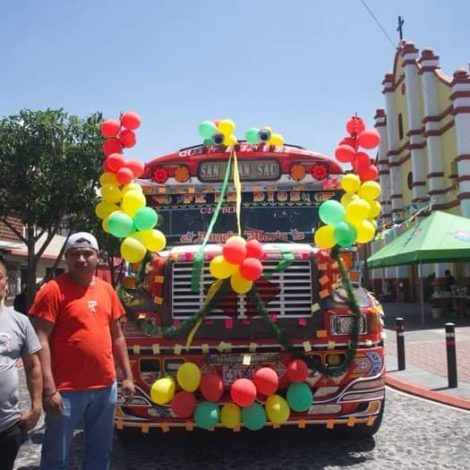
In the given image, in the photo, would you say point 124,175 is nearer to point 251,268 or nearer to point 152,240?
point 152,240

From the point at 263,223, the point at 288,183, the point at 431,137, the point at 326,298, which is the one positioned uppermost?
the point at 431,137

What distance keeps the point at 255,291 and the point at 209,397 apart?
0.98 m

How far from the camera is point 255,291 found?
17.4 ft

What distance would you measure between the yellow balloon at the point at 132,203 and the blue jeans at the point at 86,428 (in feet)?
7.27

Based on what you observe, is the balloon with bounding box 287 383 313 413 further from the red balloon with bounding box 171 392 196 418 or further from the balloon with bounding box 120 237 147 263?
the balloon with bounding box 120 237 147 263

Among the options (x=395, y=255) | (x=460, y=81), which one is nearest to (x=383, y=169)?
(x=460, y=81)

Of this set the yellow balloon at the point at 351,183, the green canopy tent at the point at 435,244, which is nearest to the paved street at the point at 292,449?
the yellow balloon at the point at 351,183

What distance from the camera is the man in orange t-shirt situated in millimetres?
3947

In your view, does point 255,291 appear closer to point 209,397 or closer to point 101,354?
point 209,397

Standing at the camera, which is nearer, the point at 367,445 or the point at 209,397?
the point at 209,397

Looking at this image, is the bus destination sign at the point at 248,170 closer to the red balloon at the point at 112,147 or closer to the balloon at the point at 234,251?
the red balloon at the point at 112,147

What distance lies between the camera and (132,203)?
19.8ft

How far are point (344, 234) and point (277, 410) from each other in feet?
5.59

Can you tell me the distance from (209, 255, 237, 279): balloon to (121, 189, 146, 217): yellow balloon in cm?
127
